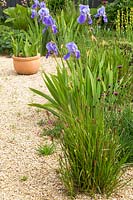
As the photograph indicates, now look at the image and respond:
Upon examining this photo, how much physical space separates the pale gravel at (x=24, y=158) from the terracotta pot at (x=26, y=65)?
596mm

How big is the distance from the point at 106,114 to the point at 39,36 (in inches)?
145

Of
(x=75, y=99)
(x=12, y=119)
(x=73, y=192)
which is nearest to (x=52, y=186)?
(x=73, y=192)

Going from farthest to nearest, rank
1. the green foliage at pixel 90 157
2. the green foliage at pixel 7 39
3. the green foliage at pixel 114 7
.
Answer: the green foliage at pixel 114 7
the green foliage at pixel 7 39
the green foliage at pixel 90 157

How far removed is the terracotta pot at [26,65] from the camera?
21.7 feet

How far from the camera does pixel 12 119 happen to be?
495 cm

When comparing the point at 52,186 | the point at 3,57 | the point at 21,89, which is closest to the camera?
the point at 52,186

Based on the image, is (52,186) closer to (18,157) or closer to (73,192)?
(73,192)

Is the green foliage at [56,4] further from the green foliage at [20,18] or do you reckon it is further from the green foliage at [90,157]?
the green foliage at [90,157]

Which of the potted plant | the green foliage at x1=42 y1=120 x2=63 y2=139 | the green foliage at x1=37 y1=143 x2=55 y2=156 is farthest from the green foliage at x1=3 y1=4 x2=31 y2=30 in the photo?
the green foliage at x1=37 y1=143 x2=55 y2=156

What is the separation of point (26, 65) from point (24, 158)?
2803 millimetres

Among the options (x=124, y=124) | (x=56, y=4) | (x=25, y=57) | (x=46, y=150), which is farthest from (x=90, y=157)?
(x=56, y=4)

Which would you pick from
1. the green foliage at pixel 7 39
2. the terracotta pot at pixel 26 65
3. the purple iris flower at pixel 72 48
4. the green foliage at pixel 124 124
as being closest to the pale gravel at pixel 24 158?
the green foliage at pixel 124 124

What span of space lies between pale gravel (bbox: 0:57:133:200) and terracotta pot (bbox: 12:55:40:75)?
0.60 m

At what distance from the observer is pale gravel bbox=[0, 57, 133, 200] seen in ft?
11.3
